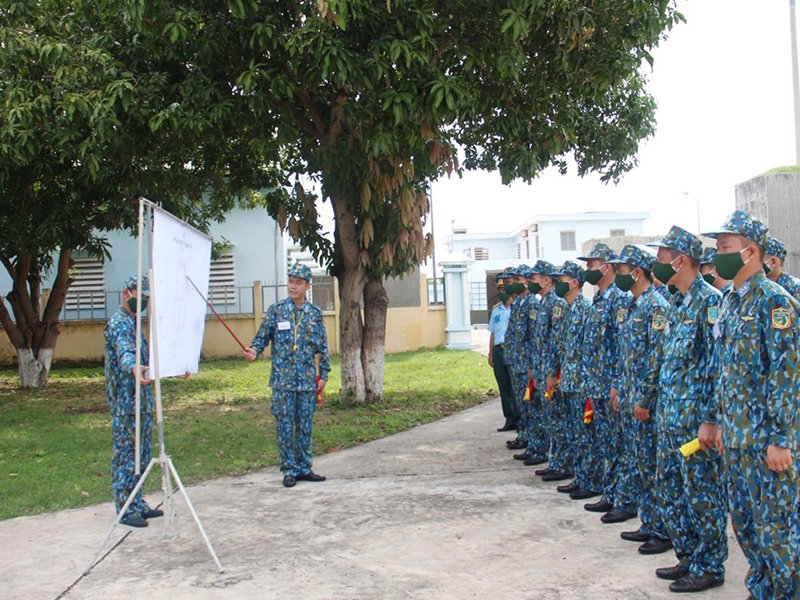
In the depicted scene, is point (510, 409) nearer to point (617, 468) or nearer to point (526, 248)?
point (617, 468)

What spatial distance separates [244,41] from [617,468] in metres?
6.59

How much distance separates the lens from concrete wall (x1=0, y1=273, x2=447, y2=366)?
19828mm

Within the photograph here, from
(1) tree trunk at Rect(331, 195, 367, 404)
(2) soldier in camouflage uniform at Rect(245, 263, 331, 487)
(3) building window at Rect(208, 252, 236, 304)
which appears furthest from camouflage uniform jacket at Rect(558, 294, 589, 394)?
(3) building window at Rect(208, 252, 236, 304)

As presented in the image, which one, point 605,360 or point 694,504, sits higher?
point 605,360

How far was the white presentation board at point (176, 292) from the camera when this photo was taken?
503 centimetres

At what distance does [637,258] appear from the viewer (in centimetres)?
541

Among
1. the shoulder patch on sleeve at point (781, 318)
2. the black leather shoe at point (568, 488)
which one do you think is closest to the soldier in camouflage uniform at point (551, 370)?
the black leather shoe at point (568, 488)

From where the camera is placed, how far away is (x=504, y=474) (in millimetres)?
7332

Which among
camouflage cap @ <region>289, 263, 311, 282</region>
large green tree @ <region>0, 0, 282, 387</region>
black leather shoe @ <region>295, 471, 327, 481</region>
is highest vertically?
large green tree @ <region>0, 0, 282, 387</region>

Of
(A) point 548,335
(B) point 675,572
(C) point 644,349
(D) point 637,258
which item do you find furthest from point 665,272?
(A) point 548,335

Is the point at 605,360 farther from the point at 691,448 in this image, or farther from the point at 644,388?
the point at 691,448

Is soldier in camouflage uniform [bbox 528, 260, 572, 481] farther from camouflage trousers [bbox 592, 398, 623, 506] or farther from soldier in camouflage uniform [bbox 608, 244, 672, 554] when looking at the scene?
soldier in camouflage uniform [bbox 608, 244, 672, 554]

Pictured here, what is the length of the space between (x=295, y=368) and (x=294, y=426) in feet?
1.86

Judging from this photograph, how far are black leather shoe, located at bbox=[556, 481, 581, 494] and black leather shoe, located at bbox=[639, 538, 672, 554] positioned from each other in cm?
144
